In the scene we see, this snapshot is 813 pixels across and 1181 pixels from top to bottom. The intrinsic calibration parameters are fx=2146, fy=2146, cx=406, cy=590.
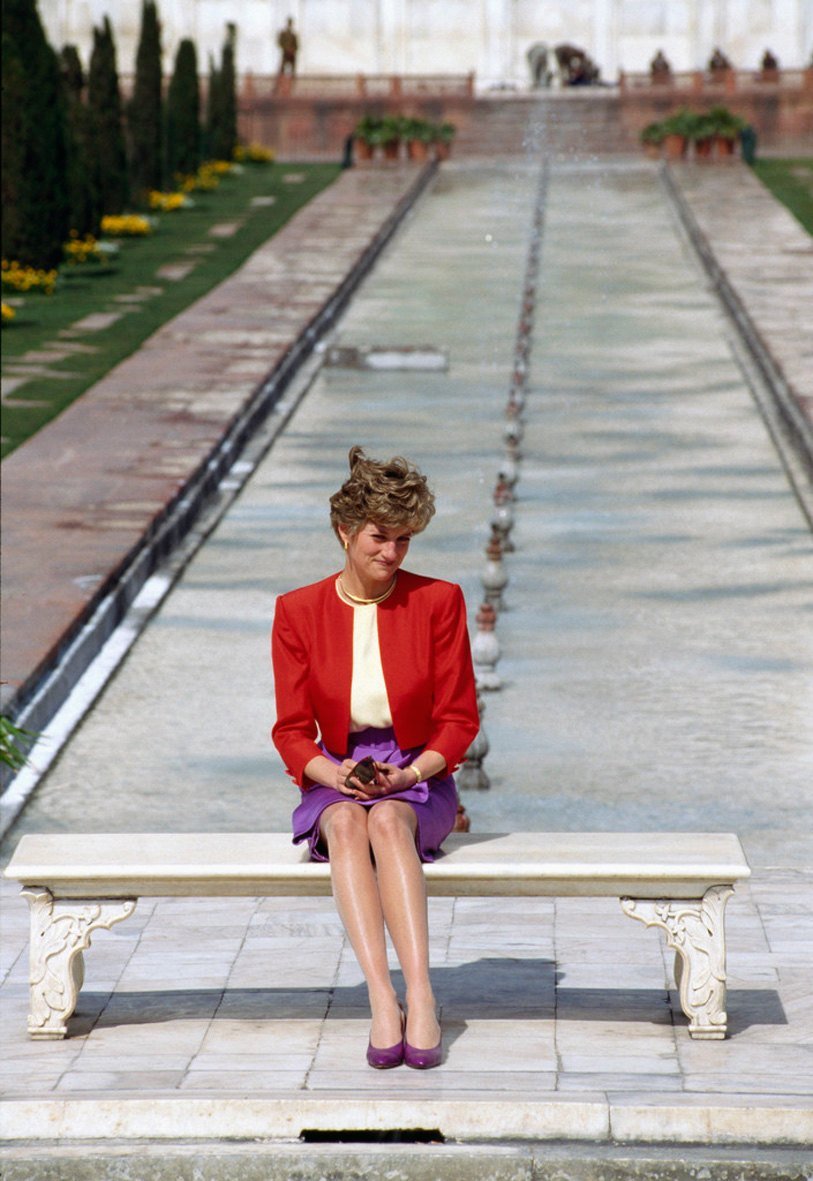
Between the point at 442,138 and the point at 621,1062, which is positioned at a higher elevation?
the point at 442,138

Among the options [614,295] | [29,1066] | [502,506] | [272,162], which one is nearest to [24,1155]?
[29,1066]

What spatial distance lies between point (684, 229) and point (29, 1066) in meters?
27.8

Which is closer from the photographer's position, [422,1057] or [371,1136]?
→ [371,1136]

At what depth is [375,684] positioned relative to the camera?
5777 millimetres

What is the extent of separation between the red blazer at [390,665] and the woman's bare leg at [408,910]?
0.33 m

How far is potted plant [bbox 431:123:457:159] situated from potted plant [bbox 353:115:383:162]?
46.2 inches

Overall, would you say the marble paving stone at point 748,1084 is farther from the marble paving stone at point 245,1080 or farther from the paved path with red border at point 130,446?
the paved path with red border at point 130,446

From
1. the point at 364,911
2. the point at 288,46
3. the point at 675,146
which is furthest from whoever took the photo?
the point at 288,46

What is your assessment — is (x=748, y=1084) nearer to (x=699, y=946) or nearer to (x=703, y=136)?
(x=699, y=946)

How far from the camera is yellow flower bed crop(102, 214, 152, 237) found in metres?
31.7

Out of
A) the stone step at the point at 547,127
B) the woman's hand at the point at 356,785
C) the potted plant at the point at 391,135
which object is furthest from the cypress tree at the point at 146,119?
the woman's hand at the point at 356,785

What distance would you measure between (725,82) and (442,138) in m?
9.92

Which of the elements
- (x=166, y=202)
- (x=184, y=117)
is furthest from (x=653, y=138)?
(x=166, y=202)

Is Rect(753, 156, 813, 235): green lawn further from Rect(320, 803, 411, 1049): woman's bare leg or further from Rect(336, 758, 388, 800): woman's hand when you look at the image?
Rect(320, 803, 411, 1049): woman's bare leg
